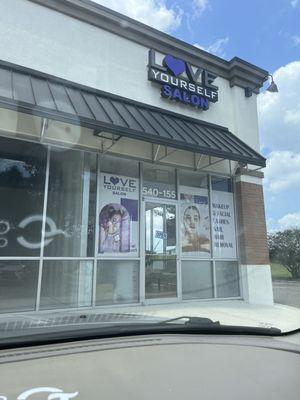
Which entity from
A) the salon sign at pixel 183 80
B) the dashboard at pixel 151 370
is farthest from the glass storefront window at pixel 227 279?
the dashboard at pixel 151 370

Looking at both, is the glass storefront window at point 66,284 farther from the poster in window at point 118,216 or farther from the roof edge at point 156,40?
the roof edge at point 156,40

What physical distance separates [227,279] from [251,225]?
5.51ft

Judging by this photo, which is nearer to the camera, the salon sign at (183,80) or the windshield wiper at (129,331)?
the windshield wiper at (129,331)

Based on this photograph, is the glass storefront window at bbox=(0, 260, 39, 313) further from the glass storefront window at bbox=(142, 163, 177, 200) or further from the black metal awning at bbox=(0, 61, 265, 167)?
the glass storefront window at bbox=(142, 163, 177, 200)

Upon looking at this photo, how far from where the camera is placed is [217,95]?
1189 centimetres

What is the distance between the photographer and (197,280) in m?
10.8

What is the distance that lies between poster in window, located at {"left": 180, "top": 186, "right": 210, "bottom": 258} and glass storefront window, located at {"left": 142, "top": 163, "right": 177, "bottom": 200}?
1.11 ft

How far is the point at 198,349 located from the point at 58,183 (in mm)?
7284

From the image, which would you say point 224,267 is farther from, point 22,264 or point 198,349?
point 198,349

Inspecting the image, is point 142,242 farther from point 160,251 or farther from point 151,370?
point 151,370

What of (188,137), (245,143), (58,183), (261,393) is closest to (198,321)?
(261,393)

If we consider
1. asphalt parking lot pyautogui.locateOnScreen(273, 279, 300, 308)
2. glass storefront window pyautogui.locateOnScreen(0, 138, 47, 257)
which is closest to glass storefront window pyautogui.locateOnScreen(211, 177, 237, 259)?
asphalt parking lot pyautogui.locateOnScreen(273, 279, 300, 308)

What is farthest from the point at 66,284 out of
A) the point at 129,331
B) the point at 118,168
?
the point at 129,331

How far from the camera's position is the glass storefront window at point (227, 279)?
11141 mm
